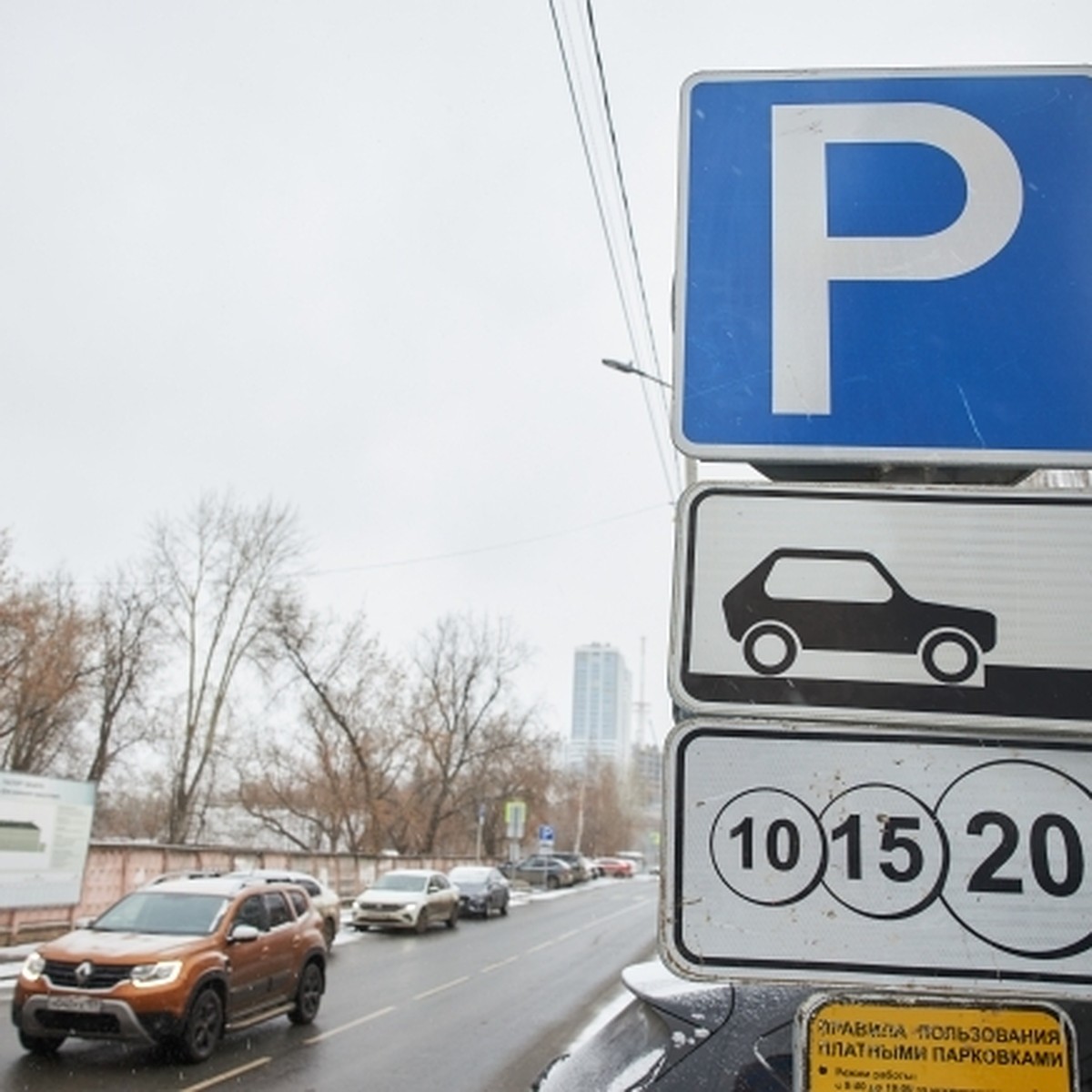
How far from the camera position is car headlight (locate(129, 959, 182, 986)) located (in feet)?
31.2

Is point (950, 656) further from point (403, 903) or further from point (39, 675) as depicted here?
point (39, 675)

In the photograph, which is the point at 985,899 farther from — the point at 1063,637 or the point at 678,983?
the point at 678,983

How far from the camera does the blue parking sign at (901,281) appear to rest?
1.92 m

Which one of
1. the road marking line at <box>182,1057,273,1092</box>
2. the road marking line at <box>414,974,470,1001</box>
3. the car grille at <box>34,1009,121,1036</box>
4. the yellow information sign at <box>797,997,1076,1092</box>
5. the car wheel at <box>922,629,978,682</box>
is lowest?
the road marking line at <box>414,974,470,1001</box>

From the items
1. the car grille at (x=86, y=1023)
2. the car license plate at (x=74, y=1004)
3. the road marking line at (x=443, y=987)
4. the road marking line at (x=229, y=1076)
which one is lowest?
the road marking line at (x=443, y=987)

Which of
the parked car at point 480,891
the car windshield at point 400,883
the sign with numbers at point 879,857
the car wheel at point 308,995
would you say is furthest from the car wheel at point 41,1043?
the parked car at point 480,891

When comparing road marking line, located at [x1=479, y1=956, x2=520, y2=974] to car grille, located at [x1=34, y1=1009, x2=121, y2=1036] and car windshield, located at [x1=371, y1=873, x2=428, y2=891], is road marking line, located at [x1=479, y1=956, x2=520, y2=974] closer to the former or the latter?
car windshield, located at [x1=371, y1=873, x2=428, y2=891]

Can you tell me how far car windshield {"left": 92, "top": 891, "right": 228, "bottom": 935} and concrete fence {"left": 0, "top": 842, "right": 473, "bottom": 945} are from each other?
6752 mm

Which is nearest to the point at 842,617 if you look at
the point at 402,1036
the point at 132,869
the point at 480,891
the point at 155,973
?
the point at 155,973

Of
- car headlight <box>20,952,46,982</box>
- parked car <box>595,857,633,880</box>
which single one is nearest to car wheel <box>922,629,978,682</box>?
car headlight <box>20,952,46,982</box>

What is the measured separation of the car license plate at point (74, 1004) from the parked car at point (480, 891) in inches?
881

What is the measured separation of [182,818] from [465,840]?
84.0ft

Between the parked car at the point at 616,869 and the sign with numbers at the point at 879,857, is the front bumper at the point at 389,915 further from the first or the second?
A: the parked car at the point at 616,869

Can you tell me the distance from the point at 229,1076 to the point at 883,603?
941cm
